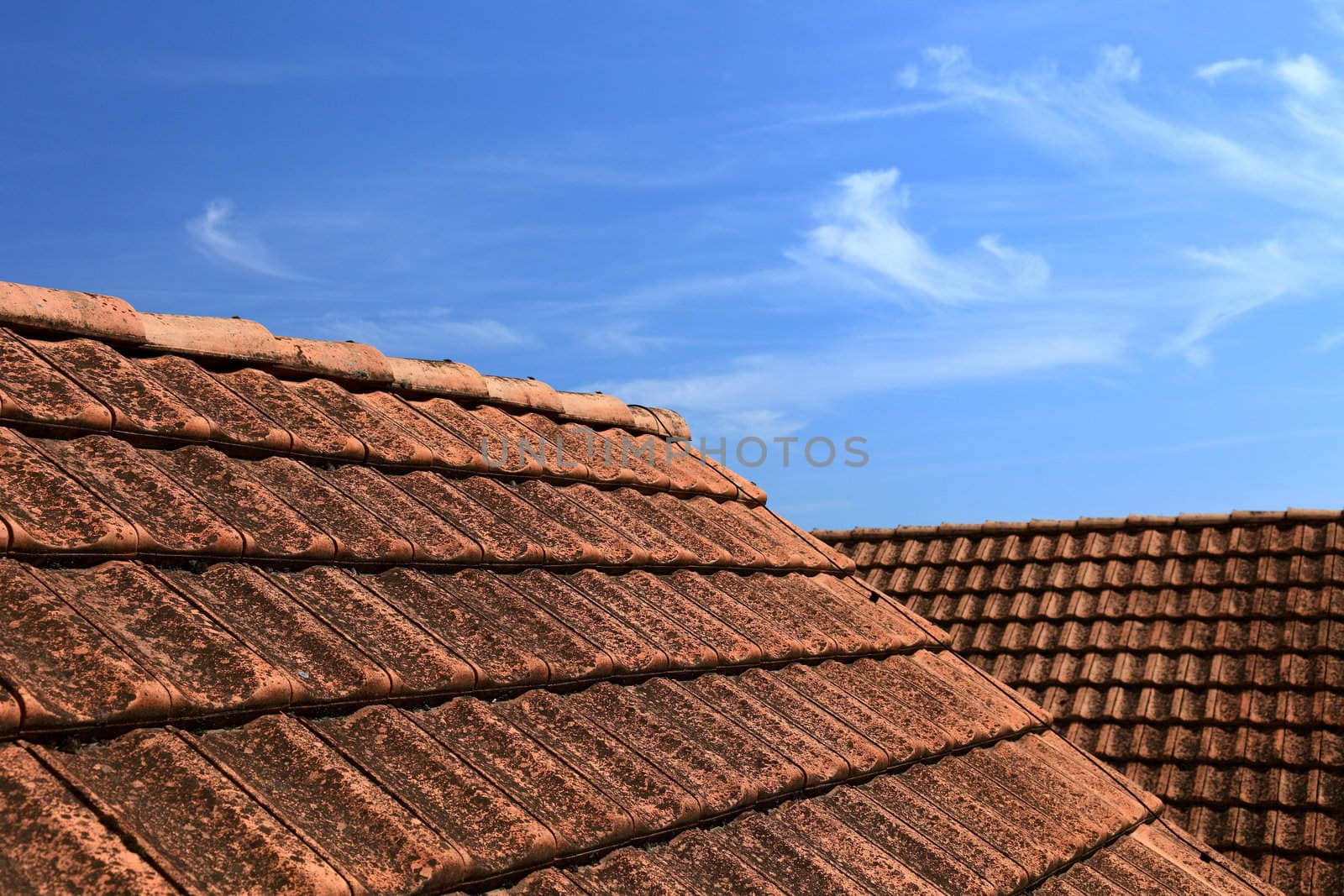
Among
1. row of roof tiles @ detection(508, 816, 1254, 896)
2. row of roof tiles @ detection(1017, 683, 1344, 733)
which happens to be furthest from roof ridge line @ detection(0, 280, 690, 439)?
row of roof tiles @ detection(1017, 683, 1344, 733)

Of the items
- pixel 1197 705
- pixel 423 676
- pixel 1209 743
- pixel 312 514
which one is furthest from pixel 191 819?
pixel 1197 705

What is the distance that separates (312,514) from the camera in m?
2.71

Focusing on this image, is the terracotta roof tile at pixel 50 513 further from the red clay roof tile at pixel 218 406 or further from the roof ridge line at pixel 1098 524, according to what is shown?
the roof ridge line at pixel 1098 524

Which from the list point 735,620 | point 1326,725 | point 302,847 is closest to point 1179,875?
point 735,620

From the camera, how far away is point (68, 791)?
1579 millimetres

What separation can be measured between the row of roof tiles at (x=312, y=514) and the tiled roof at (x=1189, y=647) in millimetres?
4631

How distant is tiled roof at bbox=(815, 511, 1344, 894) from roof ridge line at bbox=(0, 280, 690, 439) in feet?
15.1

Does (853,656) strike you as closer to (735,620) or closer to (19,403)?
(735,620)

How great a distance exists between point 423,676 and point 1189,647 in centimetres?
732

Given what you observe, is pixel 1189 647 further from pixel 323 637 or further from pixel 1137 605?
pixel 323 637

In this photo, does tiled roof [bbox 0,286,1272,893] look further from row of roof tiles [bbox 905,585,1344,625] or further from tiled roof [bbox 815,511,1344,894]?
row of roof tiles [bbox 905,585,1344,625]

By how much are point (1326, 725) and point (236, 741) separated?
7.41m

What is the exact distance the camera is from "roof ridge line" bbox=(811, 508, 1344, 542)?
900 centimetres

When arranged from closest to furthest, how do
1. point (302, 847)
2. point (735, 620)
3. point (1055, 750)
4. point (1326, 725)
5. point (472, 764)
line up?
point (302, 847), point (472, 764), point (735, 620), point (1055, 750), point (1326, 725)
